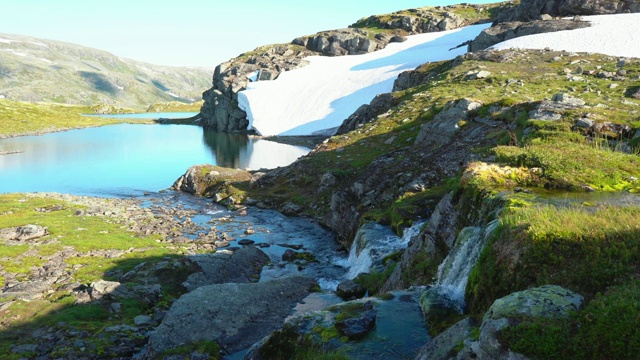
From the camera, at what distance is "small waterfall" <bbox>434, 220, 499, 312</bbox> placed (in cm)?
1146

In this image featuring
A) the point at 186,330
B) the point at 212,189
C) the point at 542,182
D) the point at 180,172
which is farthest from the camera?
the point at 180,172

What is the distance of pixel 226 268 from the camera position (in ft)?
86.4

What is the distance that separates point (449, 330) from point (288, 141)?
92.1 meters

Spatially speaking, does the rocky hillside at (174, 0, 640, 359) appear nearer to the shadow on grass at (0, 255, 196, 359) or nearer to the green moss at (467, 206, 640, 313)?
the green moss at (467, 206, 640, 313)

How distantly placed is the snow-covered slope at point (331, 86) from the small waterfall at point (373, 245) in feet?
243

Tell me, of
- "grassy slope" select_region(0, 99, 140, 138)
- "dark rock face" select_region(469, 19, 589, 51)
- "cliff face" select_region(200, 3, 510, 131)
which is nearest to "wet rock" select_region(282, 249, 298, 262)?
"dark rock face" select_region(469, 19, 589, 51)

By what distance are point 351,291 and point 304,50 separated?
138 metres

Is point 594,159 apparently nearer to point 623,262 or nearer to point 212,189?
point 623,262

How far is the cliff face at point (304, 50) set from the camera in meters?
137

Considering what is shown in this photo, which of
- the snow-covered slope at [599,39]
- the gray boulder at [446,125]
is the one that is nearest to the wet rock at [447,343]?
the gray boulder at [446,125]

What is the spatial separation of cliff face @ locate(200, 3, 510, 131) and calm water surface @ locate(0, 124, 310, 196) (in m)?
23.9

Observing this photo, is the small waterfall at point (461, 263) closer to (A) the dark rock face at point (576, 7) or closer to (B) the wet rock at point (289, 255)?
(B) the wet rock at point (289, 255)

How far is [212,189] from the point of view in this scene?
5241 cm

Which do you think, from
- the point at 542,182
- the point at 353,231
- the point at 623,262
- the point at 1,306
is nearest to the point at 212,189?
the point at 353,231
